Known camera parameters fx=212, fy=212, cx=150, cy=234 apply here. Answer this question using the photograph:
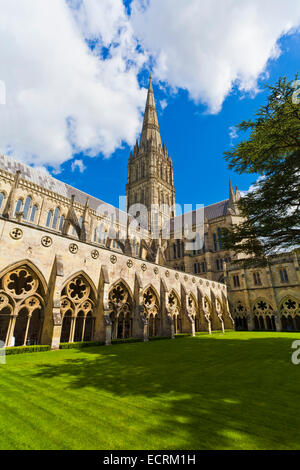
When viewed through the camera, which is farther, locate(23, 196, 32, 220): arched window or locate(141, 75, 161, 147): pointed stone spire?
locate(141, 75, 161, 147): pointed stone spire

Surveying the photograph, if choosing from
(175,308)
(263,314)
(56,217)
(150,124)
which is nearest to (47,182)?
(56,217)

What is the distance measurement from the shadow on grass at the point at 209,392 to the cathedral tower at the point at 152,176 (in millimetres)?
38724

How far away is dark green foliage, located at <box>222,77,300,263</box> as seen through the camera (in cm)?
1105

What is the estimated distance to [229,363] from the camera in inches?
326

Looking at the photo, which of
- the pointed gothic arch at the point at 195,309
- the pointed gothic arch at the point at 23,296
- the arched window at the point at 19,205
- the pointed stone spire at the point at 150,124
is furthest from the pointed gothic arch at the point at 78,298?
the pointed stone spire at the point at 150,124

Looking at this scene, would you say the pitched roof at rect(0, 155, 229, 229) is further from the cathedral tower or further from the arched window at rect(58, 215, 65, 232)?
the cathedral tower

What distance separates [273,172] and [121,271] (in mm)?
12994

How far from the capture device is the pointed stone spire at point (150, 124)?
57.6 meters

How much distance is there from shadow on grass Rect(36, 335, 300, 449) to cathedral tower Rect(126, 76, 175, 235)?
1525 inches

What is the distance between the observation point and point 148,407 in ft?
13.6

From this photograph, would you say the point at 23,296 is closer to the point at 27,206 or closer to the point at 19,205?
the point at 19,205

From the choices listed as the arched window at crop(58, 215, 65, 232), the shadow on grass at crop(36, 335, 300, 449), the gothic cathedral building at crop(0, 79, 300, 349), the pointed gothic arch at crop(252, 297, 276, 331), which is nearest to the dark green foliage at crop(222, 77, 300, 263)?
the gothic cathedral building at crop(0, 79, 300, 349)
